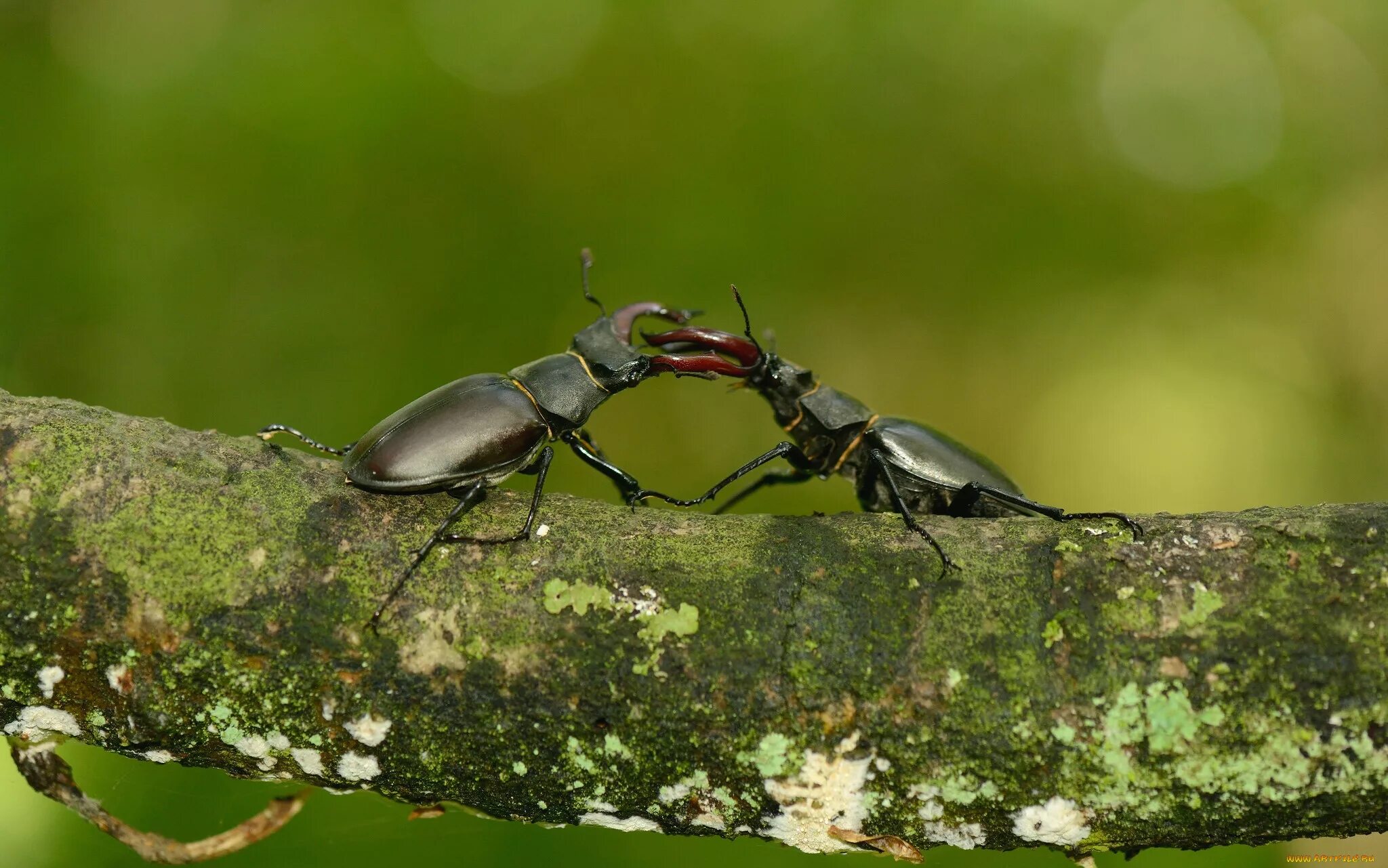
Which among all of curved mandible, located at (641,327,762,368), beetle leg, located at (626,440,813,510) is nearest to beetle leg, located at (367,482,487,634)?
beetle leg, located at (626,440,813,510)

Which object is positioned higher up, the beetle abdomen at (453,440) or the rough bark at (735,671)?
the beetle abdomen at (453,440)

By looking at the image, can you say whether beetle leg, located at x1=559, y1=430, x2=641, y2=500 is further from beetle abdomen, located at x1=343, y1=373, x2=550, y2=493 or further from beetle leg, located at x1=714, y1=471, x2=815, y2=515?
beetle leg, located at x1=714, y1=471, x2=815, y2=515

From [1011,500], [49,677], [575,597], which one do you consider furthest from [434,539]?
[1011,500]

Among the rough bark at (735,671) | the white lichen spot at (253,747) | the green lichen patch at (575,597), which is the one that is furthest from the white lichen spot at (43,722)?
the green lichen patch at (575,597)

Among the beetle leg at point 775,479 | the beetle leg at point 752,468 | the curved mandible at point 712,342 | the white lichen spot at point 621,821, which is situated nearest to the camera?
the white lichen spot at point 621,821

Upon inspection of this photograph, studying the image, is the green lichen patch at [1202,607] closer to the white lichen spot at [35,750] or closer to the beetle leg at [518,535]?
the beetle leg at [518,535]

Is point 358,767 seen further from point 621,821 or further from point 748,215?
point 748,215
